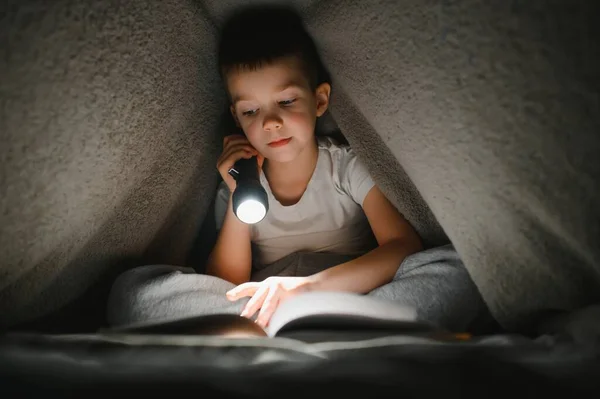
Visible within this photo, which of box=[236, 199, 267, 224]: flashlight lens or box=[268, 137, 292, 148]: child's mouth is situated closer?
box=[236, 199, 267, 224]: flashlight lens

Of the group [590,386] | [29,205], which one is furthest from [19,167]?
[590,386]

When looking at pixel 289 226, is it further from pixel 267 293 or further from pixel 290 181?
pixel 267 293

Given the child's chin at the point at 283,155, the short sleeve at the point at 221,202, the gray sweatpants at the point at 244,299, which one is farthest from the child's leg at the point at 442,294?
the short sleeve at the point at 221,202

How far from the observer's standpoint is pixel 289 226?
1007 mm

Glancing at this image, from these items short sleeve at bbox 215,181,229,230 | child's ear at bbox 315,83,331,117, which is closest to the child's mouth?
child's ear at bbox 315,83,331,117

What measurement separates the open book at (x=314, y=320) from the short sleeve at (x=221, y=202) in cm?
46

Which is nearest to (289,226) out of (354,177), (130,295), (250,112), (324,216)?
(324,216)

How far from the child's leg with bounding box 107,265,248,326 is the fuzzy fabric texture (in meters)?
0.06

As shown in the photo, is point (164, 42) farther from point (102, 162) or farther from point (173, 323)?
point (173, 323)

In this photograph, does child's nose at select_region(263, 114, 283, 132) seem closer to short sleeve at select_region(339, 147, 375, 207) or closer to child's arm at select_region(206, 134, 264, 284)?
child's arm at select_region(206, 134, 264, 284)

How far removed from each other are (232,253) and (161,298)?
0.93 feet

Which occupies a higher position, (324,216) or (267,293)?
(324,216)

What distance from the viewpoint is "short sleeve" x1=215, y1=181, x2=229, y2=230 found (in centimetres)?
103

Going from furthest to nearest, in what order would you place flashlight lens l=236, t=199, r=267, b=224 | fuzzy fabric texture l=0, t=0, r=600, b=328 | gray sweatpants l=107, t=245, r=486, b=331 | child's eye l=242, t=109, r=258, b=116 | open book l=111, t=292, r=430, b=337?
child's eye l=242, t=109, r=258, b=116 → flashlight lens l=236, t=199, r=267, b=224 → gray sweatpants l=107, t=245, r=486, b=331 → open book l=111, t=292, r=430, b=337 → fuzzy fabric texture l=0, t=0, r=600, b=328
